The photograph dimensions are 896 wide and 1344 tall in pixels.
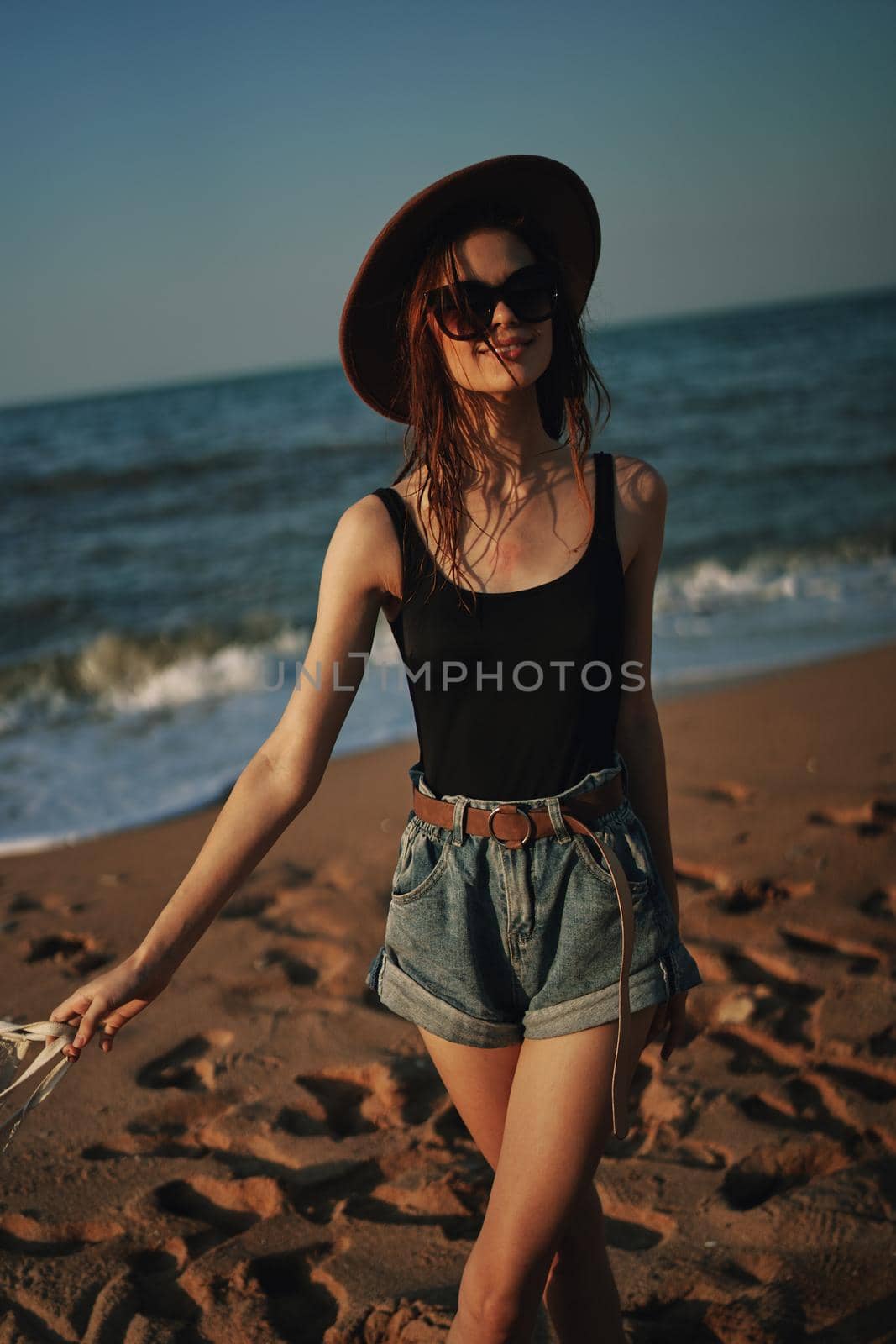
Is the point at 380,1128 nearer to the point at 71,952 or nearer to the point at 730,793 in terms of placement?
the point at 71,952

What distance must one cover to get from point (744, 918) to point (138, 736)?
4.60 m

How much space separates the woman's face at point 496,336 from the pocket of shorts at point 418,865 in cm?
78

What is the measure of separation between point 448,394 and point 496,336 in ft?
0.58

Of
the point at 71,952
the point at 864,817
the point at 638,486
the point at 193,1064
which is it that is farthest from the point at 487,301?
the point at 864,817

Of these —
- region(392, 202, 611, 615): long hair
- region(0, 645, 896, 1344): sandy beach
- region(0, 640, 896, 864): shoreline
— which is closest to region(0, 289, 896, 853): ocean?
region(0, 640, 896, 864): shoreline

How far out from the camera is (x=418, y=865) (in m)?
1.81

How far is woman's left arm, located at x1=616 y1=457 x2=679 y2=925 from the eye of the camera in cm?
192

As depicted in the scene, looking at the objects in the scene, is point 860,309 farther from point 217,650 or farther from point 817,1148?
Answer: point 817,1148

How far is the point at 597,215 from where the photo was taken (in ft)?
6.78

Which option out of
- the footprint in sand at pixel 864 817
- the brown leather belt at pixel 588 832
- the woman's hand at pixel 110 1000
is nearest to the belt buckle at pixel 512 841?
the brown leather belt at pixel 588 832

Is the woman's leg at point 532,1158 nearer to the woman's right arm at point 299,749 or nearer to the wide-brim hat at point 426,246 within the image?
the woman's right arm at point 299,749

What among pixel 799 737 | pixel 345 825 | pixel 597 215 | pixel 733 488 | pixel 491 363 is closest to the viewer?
pixel 491 363

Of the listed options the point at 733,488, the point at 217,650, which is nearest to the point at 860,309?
the point at 733,488

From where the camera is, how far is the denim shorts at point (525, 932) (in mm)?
1733
